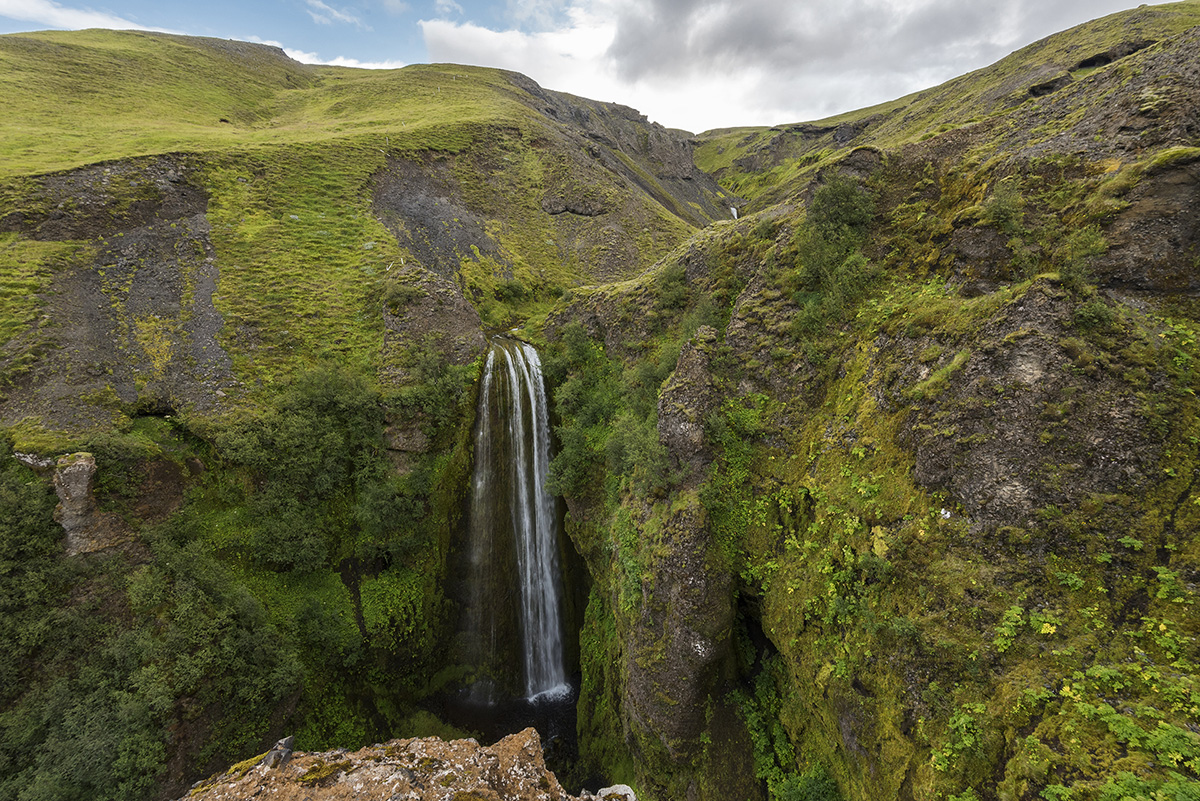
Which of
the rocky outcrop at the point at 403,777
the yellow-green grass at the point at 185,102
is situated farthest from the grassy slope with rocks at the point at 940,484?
the yellow-green grass at the point at 185,102

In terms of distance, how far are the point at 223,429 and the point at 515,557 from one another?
12.1m

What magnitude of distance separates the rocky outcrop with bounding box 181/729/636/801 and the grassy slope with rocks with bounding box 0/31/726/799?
20.4 feet

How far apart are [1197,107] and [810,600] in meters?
11.3

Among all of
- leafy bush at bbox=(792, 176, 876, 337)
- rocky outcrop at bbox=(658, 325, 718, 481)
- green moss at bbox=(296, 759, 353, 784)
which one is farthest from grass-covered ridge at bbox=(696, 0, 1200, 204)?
green moss at bbox=(296, 759, 353, 784)

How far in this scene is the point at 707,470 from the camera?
37.8 feet

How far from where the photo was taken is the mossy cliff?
6.25m

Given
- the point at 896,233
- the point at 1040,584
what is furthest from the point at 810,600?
the point at 896,233

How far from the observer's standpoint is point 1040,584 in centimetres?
625

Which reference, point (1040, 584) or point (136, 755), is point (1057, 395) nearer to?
point (1040, 584)

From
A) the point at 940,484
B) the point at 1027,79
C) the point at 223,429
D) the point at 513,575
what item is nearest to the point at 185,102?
the point at 223,429

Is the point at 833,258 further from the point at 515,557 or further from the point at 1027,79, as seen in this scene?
the point at 1027,79

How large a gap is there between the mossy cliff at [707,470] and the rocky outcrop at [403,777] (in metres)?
4.08

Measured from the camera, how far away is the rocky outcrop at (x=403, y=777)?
7391 millimetres

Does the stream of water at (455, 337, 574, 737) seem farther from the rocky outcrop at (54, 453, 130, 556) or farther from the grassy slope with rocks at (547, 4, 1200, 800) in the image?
the rocky outcrop at (54, 453, 130, 556)
